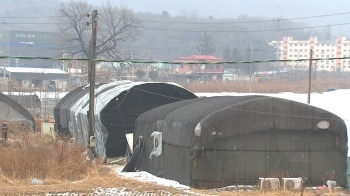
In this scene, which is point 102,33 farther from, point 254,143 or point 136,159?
point 254,143

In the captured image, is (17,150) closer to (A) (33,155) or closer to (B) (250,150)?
(A) (33,155)

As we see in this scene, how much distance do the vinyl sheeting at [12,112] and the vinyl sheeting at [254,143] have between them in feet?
74.4

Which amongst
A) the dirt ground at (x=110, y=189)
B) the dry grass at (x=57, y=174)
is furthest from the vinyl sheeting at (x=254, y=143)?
the dry grass at (x=57, y=174)

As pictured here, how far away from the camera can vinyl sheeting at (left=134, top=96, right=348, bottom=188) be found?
66.2ft

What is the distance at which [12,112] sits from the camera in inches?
1667

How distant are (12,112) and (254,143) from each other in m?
25.9

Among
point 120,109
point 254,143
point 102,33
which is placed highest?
point 102,33

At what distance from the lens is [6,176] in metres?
20.9

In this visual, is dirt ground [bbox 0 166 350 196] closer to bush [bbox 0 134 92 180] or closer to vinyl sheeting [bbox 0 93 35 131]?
bush [bbox 0 134 92 180]

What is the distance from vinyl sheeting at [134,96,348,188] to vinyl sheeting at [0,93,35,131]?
22.7 metres

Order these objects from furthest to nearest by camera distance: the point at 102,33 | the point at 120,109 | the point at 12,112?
the point at 102,33 < the point at 12,112 < the point at 120,109

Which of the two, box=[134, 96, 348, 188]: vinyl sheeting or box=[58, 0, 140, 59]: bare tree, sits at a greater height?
box=[58, 0, 140, 59]: bare tree

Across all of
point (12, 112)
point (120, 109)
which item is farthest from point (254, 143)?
point (12, 112)

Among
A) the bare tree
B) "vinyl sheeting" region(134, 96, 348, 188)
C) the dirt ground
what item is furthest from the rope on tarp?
the bare tree
